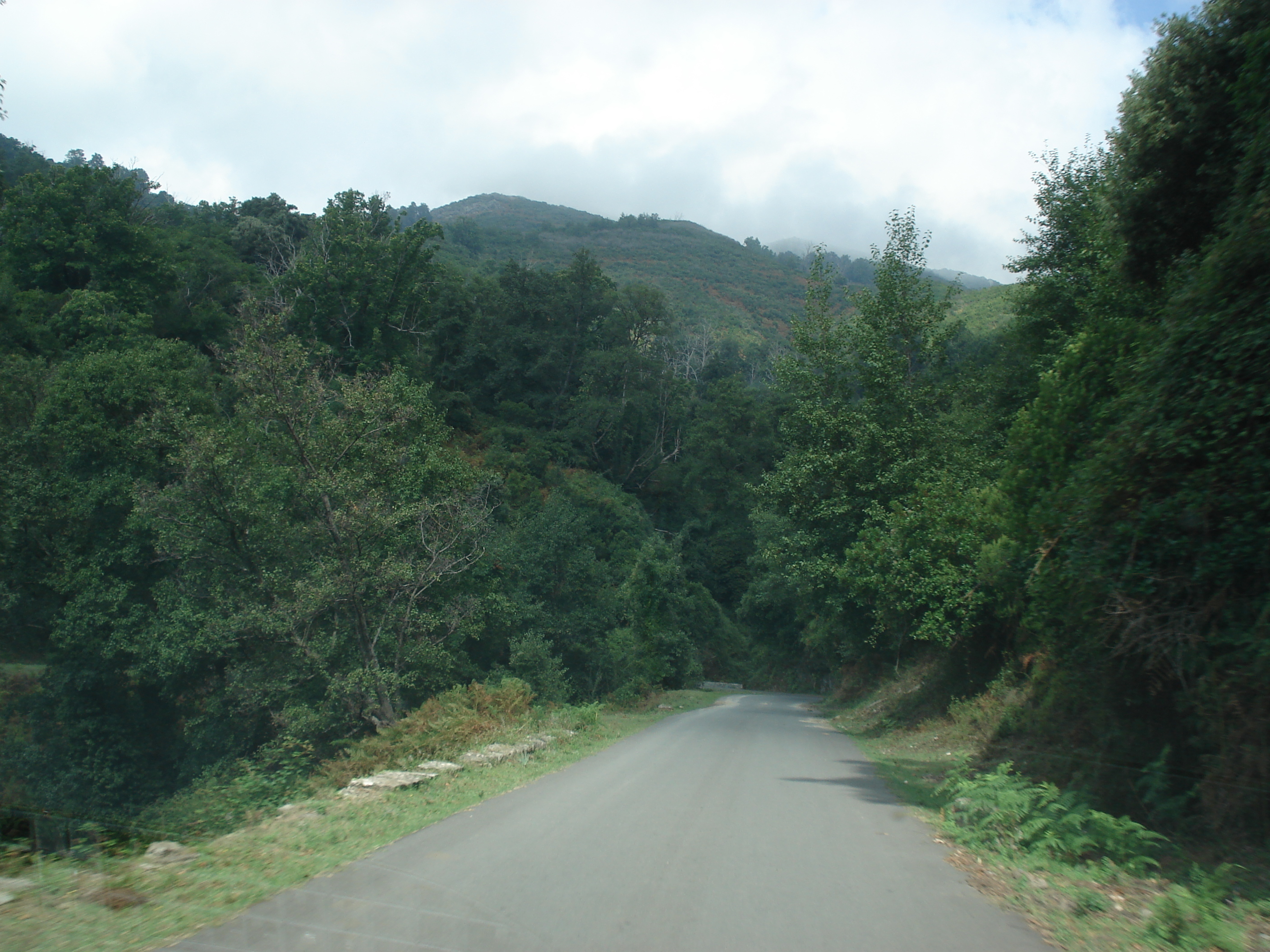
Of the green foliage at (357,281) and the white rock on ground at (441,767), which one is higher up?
the green foliage at (357,281)

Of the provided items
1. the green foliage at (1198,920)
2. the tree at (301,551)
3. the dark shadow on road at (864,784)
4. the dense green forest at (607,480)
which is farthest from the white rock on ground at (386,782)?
the green foliage at (1198,920)

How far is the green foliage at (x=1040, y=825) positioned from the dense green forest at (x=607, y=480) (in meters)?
0.69

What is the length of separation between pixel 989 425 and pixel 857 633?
7.90 m

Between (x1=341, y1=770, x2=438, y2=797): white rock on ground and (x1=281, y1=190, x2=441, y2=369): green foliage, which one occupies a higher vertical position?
(x1=281, y1=190, x2=441, y2=369): green foliage

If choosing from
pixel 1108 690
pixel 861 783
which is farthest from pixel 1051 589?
pixel 861 783

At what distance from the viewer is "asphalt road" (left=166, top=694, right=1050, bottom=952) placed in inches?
185

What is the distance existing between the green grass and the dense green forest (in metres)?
1.81

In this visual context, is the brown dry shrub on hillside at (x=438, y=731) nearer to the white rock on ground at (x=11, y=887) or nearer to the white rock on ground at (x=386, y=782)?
the white rock on ground at (x=386, y=782)

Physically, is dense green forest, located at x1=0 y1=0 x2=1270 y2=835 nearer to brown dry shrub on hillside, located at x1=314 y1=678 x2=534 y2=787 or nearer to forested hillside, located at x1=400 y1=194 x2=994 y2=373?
brown dry shrub on hillside, located at x1=314 y1=678 x2=534 y2=787

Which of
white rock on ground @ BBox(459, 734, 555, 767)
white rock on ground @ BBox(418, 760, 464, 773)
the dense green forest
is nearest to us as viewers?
the dense green forest

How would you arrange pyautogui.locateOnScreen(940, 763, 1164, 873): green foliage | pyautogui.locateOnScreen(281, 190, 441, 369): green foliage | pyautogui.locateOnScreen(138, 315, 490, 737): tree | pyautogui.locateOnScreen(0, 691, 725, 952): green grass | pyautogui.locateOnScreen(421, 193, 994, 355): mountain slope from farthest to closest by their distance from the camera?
1. pyautogui.locateOnScreen(421, 193, 994, 355): mountain slope
2. pyautogui.locateOnScreen(281, 190, 441, 369): green foliage
3. pyautogui.locateOnScreen(138, 315, 490, 737): tree
4. pyautogui.locateOnScreen(940, 763, 1164, 873): green foliage
5. pyautogui.locateOnScreen(0, 691, 725, 952): green grass

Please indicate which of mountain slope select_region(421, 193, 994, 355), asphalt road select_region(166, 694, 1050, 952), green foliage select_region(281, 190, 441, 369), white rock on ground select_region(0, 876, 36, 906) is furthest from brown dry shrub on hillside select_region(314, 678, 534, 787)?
mountain slope select_region(421, 193, 994, 355)

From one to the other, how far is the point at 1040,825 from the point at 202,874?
22.2 feet

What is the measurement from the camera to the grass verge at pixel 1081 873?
4.76 metres
